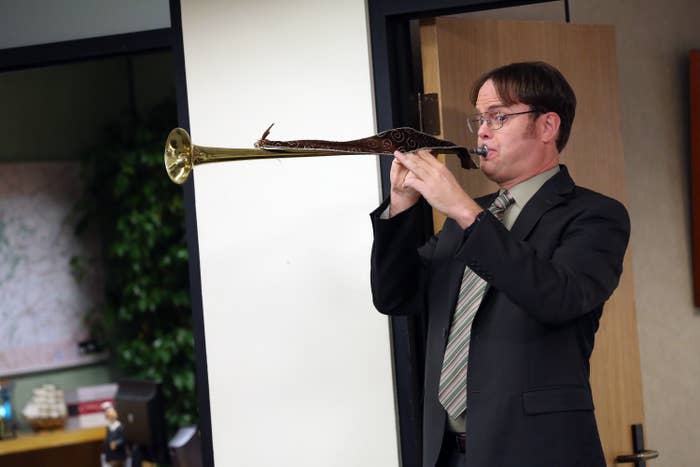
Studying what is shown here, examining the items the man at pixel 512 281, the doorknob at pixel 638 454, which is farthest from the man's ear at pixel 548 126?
the doorknob at pixel 638 454

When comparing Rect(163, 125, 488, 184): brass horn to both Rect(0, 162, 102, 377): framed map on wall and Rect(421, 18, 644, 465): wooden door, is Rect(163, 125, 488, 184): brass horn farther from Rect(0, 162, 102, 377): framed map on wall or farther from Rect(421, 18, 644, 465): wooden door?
Rect(0, 162, 102, 377): framed map on wall

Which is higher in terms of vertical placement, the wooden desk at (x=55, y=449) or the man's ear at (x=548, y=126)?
the man's ear at (x=548, y=126)

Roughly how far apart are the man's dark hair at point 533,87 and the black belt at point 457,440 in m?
0.62

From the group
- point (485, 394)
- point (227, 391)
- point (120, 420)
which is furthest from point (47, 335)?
point (485, 394)

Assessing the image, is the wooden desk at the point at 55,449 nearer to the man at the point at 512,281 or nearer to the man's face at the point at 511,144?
the man at the point at 512,281

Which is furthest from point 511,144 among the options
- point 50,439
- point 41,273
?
point 41,273

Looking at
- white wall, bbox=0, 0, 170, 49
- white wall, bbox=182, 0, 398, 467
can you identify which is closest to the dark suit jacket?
white wall, bbox=182, 0, 398, 467

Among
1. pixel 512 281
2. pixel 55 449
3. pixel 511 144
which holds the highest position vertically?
pixel 511 144

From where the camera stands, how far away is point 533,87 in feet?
6.23

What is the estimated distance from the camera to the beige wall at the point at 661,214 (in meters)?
3.26

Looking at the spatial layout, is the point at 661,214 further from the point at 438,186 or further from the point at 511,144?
the point at 438,186

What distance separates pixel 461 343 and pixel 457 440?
0.19 metres

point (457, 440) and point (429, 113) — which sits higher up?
point (429, 113)

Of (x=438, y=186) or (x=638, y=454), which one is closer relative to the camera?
(x=438, y=186)
